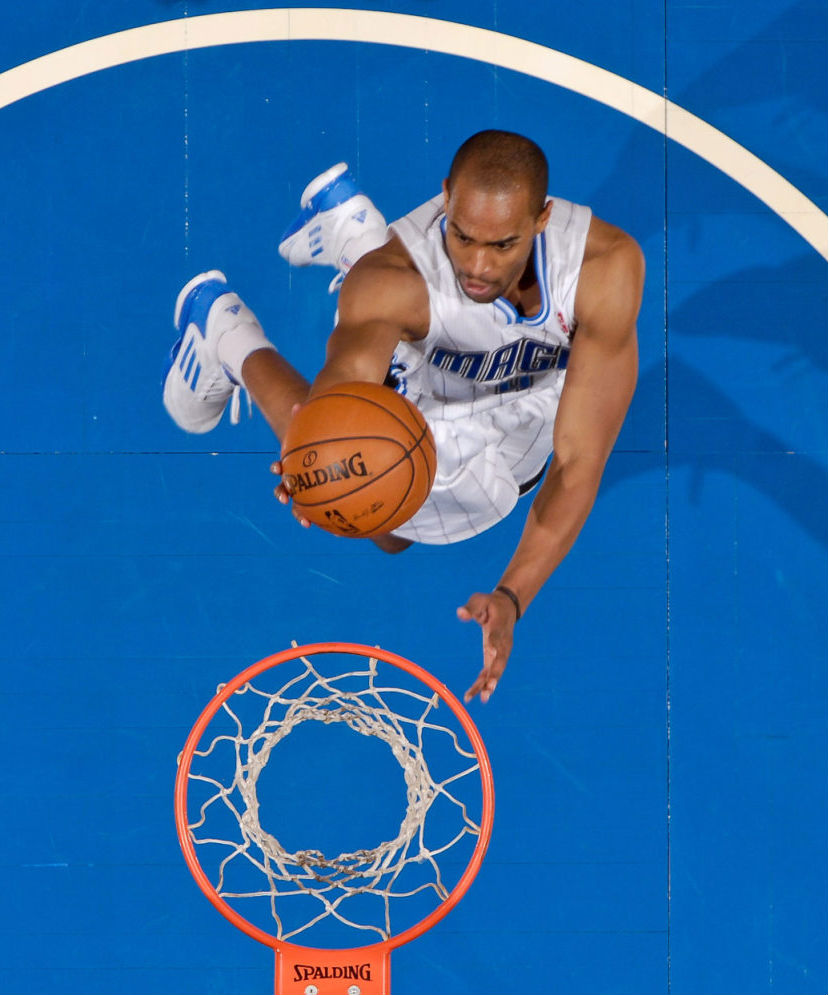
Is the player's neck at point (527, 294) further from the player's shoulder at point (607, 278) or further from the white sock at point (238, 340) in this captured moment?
the white sock at point (238, 340)

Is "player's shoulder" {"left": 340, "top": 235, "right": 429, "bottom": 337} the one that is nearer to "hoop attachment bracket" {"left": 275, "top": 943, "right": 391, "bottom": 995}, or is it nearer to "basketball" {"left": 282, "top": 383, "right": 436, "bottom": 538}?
"basketball" {"left": 282, "top": 383, "right": 436, "bottom": 538}

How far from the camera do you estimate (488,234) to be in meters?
3.17

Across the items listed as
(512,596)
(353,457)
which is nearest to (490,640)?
(512,596)

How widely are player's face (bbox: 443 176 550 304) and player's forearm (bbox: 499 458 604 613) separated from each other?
59cm

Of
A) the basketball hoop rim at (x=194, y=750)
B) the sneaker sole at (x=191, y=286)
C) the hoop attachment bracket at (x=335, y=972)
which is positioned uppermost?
the sneaker sole at (x=191, y=286)

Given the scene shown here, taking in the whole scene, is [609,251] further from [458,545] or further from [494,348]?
[458,545]

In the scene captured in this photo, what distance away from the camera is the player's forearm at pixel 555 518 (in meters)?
3.48

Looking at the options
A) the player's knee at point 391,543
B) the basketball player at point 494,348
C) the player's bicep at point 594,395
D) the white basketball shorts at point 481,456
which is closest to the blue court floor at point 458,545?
the player's knee at point 391,543

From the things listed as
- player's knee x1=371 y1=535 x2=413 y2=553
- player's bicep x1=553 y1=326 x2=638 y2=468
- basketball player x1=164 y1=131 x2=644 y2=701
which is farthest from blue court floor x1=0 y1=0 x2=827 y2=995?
player's bicep x1=553 y1=326 x2=638 y2=468

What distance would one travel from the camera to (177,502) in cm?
468

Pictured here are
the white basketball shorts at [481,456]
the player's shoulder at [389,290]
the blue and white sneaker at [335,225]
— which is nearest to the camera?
the player's shoulder at [389,290]

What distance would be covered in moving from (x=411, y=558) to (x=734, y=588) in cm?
132

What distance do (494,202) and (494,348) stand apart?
64 cm

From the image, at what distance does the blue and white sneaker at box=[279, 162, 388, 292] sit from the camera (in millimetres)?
4449
